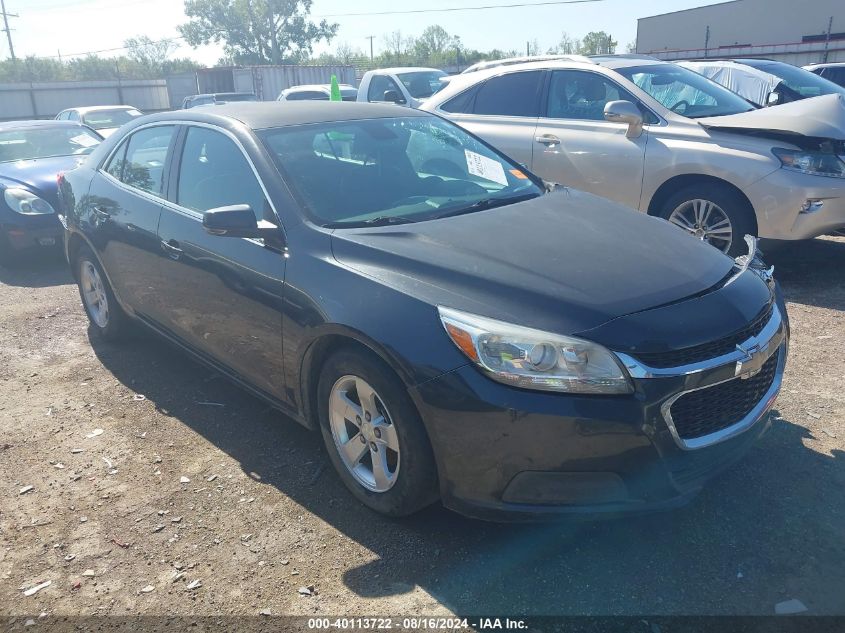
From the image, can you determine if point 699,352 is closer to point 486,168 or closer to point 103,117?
point 486,168

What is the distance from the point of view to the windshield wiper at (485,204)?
11.6 feet

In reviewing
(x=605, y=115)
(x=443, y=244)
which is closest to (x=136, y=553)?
(x=443, y=244)

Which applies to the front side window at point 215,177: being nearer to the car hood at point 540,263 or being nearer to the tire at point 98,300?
the car hood at point 540,263

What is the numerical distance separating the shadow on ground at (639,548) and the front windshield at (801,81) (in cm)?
650

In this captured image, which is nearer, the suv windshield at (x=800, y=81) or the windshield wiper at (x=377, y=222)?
the windshield wiper at (x=377, y=222)

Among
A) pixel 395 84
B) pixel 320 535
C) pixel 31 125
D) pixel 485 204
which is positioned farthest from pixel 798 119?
pixel 395 84

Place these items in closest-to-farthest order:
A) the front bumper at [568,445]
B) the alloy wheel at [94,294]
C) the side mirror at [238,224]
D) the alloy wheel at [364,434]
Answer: the front bumper at [568,445], the alloy wheel at [364,434], the side mirror at [238,224], the alloy wheel at [94,294]

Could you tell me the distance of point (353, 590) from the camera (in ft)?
8.84

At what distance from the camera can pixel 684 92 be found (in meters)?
6.71

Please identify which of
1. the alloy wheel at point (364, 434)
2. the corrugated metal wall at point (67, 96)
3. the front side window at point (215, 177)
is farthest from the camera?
the corrugated metal wall at point (67, 96)

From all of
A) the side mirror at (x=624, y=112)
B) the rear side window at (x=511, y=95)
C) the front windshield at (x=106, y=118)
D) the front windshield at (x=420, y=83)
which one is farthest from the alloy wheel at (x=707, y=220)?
the front windshield at (x=106, y=118)

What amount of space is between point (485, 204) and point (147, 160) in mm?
2272

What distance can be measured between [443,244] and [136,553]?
5.98ft

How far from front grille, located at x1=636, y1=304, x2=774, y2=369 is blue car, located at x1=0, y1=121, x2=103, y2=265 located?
6432 millimetres
